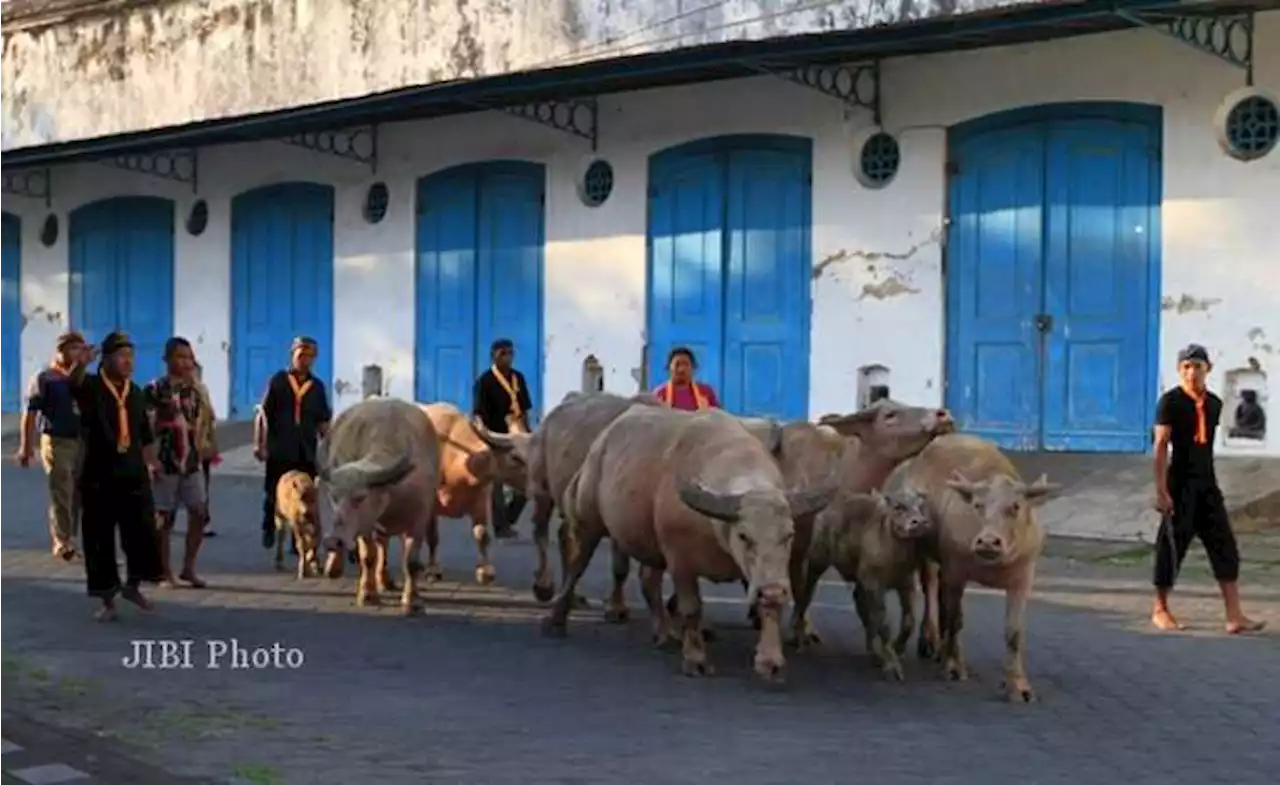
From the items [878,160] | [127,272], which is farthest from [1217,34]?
[127,272]

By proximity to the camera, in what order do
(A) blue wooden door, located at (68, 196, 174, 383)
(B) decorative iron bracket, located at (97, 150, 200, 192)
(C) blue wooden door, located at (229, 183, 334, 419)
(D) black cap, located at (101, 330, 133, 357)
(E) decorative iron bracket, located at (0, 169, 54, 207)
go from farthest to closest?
(E) decorative iron bracket, located at (0, 169, 54, 207)
(A) blue wooden door, located at (68, 196, 174, 383)
(B) decorative iron bracket, located at (97, 150, 200, 192)
(C) blue wooden door, located at (229, 183, 334, 419)
(D) black cap, located at (101, 330, 133, 357)

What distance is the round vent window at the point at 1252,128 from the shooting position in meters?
15.5

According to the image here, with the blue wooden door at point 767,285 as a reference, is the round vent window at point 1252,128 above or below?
above

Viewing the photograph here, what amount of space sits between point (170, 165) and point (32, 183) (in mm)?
3662

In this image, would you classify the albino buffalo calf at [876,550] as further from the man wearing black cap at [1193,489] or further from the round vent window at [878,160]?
the round vent window at [878,160]

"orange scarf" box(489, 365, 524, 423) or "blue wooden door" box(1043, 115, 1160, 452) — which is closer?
"orange scarf" box(489, 365, 524, 423)

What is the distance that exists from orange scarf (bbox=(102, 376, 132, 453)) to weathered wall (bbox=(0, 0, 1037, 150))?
26.7 feet

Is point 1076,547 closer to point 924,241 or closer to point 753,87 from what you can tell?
point 924,241

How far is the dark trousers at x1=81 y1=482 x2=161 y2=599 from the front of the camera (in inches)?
425

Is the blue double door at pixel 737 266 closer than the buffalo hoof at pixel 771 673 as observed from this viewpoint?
No

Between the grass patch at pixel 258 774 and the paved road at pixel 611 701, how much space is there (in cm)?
2

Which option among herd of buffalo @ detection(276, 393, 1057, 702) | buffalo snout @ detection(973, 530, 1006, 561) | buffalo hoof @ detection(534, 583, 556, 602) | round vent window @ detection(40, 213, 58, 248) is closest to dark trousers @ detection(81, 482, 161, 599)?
herd of buffalo @ detection(276, 393, 1057, 702)

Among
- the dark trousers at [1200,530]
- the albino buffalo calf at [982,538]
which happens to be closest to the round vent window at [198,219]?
the dark trousers at [1200,530]

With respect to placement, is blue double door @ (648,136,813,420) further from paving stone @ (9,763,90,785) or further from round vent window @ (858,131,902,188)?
paving stone @ (9,763,90,785)
